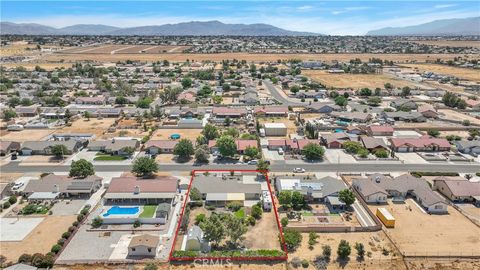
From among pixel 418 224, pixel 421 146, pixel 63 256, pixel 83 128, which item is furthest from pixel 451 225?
pixel 83 128

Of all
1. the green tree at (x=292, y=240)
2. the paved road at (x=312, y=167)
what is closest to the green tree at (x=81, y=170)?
the paved road at (x=312, y=167)

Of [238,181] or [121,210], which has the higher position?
[238,181]

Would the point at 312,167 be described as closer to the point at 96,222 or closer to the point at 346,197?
the point at 346,197

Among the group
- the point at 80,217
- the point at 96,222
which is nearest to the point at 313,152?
the point at 96,222

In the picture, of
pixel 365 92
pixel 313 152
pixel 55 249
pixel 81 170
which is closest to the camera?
pixel 55 249

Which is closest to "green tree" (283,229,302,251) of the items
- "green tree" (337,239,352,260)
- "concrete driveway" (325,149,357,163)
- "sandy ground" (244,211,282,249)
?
"sandy ground" (244,211,282,249)

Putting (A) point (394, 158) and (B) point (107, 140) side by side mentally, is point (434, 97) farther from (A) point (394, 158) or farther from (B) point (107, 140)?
(B) point (107, 140)

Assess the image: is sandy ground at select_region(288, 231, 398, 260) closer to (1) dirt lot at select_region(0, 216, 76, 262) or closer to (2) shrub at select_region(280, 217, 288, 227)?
(2) shrub at select_region(280, 217, 288, 227)
